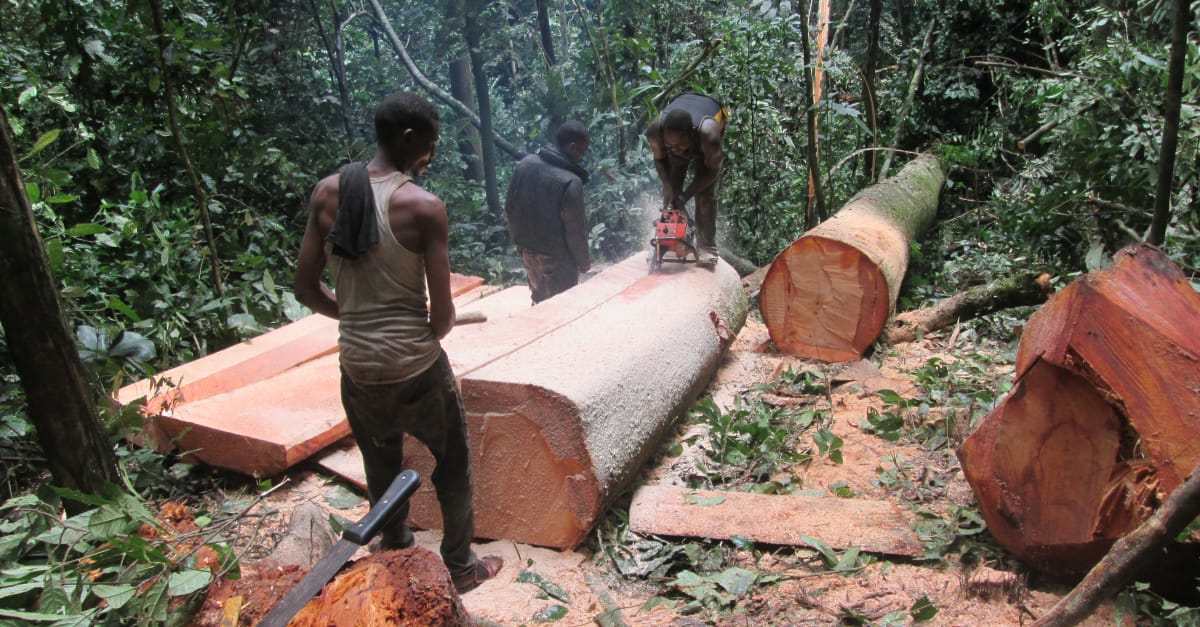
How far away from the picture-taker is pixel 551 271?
5617mm

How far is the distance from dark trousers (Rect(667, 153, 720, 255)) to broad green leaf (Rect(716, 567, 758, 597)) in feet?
8.38


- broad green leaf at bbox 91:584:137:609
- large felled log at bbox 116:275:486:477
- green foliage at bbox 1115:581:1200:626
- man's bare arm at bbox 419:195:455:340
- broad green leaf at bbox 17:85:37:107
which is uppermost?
broad green leaf at bbox 17:85:37:107

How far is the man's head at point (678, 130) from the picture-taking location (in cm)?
465

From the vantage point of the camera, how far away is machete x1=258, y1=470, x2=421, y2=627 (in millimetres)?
1407

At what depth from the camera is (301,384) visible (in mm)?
4141

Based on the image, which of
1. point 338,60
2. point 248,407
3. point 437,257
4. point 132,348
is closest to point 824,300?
point 437,257

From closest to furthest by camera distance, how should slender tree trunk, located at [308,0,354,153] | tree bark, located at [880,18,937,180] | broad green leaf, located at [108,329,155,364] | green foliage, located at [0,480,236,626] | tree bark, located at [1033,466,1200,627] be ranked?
green foliage, located at [0,480,236,626]
tree bark, located at [1033,466,1200,627]
broad green leaf, located at [108,329,155,364]
slender tree trunk, located at [308,0,354,153]
tree bark, located at [880,18,937,180]

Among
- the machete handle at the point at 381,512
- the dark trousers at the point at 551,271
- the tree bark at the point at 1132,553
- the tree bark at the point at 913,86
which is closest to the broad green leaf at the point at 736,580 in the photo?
the tree bark at the point at 1132,553

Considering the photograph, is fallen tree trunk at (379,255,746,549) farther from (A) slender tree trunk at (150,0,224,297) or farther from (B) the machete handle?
(A) slender tree trunk at (150,0,224,297)

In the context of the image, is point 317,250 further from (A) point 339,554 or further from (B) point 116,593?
(A) point 339,554

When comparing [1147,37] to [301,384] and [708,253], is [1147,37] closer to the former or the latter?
[708,253]

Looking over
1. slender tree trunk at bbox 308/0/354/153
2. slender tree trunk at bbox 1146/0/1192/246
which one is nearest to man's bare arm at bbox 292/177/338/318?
slender tree trunk at bbox 1146/0/1192/246

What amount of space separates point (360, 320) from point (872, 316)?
11.0 ft

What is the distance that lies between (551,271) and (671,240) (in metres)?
1.31
